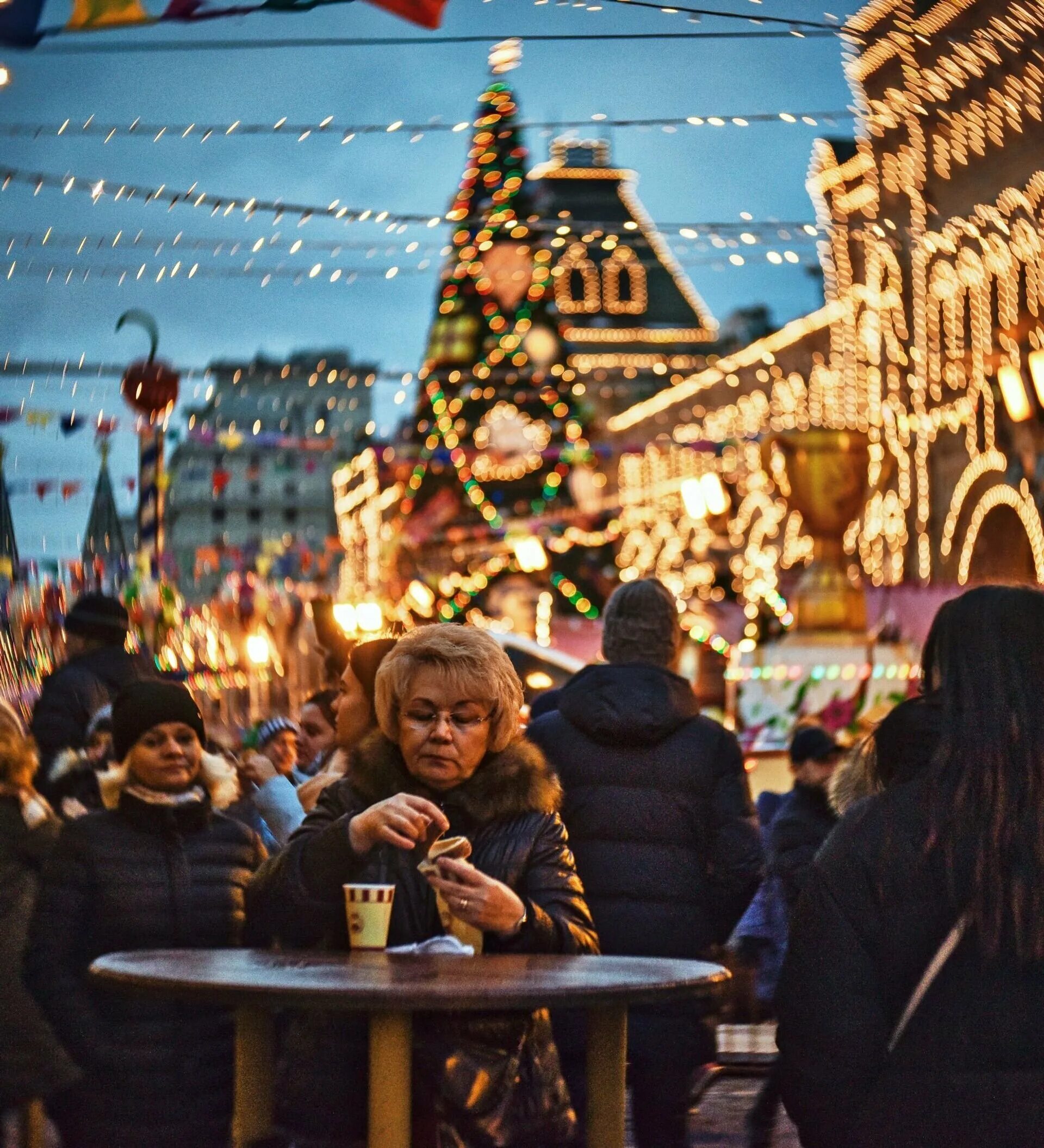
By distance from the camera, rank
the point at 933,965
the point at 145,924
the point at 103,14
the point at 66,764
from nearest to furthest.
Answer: the point at 933,965 < the point at 145,924 < the point at 66,764 < the point at 103,14

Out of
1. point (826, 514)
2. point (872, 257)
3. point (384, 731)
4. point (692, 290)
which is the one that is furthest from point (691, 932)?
point (692, 290)

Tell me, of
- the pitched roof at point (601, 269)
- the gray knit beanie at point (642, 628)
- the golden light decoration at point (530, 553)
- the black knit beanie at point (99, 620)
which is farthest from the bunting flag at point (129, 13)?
the pitched roof at point (601, 269)

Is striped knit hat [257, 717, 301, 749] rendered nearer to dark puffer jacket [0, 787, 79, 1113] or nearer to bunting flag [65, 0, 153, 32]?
dark puffer jacket [0, 787, 79, 1113]

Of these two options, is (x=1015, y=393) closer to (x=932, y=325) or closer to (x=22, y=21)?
(x=932, y=325)

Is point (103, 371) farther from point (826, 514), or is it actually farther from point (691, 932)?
point (691, 932)

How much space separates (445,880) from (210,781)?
54.1 inches

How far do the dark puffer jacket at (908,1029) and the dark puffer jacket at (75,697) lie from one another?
4546 mm

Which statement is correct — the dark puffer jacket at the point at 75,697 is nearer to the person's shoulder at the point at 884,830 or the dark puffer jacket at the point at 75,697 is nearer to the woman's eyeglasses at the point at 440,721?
the woman's eyeglasses at the point at 440,721

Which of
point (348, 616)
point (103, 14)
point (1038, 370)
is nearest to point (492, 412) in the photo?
point (348, 616)

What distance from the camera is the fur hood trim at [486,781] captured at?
3916 millimetres

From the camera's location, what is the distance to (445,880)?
11.9 ft

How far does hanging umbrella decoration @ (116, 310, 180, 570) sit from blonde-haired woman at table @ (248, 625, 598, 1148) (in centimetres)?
892

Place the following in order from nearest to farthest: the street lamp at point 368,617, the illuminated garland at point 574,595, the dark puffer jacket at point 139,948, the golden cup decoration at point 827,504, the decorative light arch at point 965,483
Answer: the dark puffer jacket at point 139,948, the golden cup decoration at point 827,504, the street lamp at point 368,617, the decorative light arch at point 965,483, the illuminated garland at point 574,595

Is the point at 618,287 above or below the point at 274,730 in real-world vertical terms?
above
